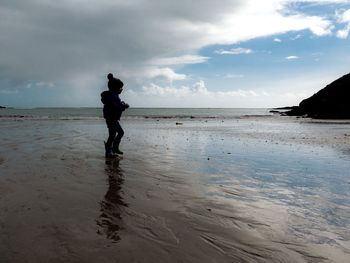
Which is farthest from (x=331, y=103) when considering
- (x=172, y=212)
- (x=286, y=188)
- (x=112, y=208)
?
(x=112, y=208)

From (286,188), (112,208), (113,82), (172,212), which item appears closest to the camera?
(172,212)

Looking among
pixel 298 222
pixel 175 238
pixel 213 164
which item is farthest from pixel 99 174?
pixel 298 222

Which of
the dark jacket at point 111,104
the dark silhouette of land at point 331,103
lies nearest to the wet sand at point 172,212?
the dark jacket at point 111,104

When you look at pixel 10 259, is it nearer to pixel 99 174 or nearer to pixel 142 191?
pixel 142 191

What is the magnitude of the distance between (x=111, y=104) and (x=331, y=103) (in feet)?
191

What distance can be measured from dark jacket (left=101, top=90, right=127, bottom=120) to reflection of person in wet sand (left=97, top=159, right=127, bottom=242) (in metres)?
3.51

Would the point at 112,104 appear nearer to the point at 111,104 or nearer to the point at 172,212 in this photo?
the point at 111,104

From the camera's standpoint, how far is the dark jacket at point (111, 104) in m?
11.4

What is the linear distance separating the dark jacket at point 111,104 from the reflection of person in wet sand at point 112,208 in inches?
138

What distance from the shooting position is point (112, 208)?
5.45m

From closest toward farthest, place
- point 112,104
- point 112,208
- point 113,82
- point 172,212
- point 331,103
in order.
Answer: point 172,212 < point 112,208 < point 113,82 < point 112,104 < point 331,103

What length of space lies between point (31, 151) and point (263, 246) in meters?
11.0

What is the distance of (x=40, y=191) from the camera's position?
6410mm

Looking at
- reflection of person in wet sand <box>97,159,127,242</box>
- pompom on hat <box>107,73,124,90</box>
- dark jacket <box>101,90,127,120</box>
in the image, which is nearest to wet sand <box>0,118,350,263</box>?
reflection of person in wet sand <box>97,159,127,242</box>
